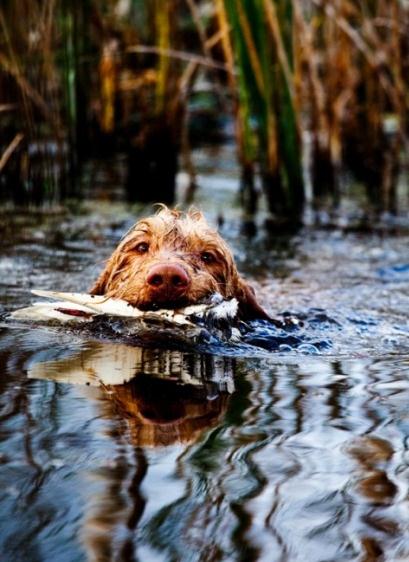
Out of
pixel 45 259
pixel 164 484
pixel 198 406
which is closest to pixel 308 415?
pixel 198 406

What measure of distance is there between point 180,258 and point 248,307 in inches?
25.9

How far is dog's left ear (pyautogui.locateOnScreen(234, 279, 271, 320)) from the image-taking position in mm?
5641

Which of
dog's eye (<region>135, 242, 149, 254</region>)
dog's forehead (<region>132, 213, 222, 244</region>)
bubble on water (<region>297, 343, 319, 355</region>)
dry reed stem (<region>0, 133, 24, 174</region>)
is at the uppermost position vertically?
dry reed stem (<region>0, 133, 24, 174</region>)

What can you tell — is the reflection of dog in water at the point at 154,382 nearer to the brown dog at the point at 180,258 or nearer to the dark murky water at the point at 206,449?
the dark murky water at the point at 206,449

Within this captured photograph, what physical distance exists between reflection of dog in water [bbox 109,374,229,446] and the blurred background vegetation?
425cm

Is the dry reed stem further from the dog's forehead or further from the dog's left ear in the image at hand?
the dog's left ear

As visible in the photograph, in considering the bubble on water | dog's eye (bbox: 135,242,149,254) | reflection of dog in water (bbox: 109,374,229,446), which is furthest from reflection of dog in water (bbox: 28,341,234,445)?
dog's eye (bbox: 135,242,149,254)

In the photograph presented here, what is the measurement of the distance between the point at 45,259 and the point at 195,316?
2781 mm

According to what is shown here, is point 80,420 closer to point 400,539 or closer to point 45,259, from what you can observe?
point 400,539

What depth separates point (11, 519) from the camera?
278 centimetres

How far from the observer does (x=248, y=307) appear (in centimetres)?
569

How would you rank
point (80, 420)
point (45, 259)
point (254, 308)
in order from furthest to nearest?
point (45, 259), point (254, 308), point (80, 420)

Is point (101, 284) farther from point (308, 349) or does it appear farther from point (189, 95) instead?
point (189, 95)

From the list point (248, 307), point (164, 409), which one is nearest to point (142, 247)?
point (248, 307)
